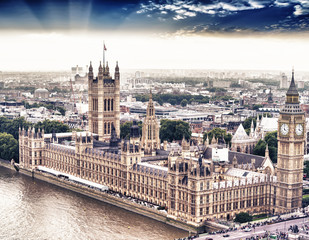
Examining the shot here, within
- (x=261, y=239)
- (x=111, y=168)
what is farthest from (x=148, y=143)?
(x=261, y=239)

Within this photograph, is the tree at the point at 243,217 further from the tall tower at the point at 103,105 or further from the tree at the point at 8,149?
the tree at the point at 8,149

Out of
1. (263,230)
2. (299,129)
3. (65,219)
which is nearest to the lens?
(263,230)

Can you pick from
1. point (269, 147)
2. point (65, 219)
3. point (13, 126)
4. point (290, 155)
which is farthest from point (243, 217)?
point (13, 126)

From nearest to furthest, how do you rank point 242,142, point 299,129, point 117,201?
point 299,129
point 117,201
point 242,142


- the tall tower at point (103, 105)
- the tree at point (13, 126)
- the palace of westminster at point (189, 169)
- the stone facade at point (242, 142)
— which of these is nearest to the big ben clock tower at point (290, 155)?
the palace of westminster at point (189, 169)

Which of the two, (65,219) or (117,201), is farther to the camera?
(117,201)

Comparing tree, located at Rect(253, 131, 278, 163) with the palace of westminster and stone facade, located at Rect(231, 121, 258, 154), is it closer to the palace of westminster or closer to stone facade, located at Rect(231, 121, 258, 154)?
stone facade, located at Rect(231, 121, 258, 154)

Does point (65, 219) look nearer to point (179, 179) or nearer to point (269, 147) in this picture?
point (179, 179)
